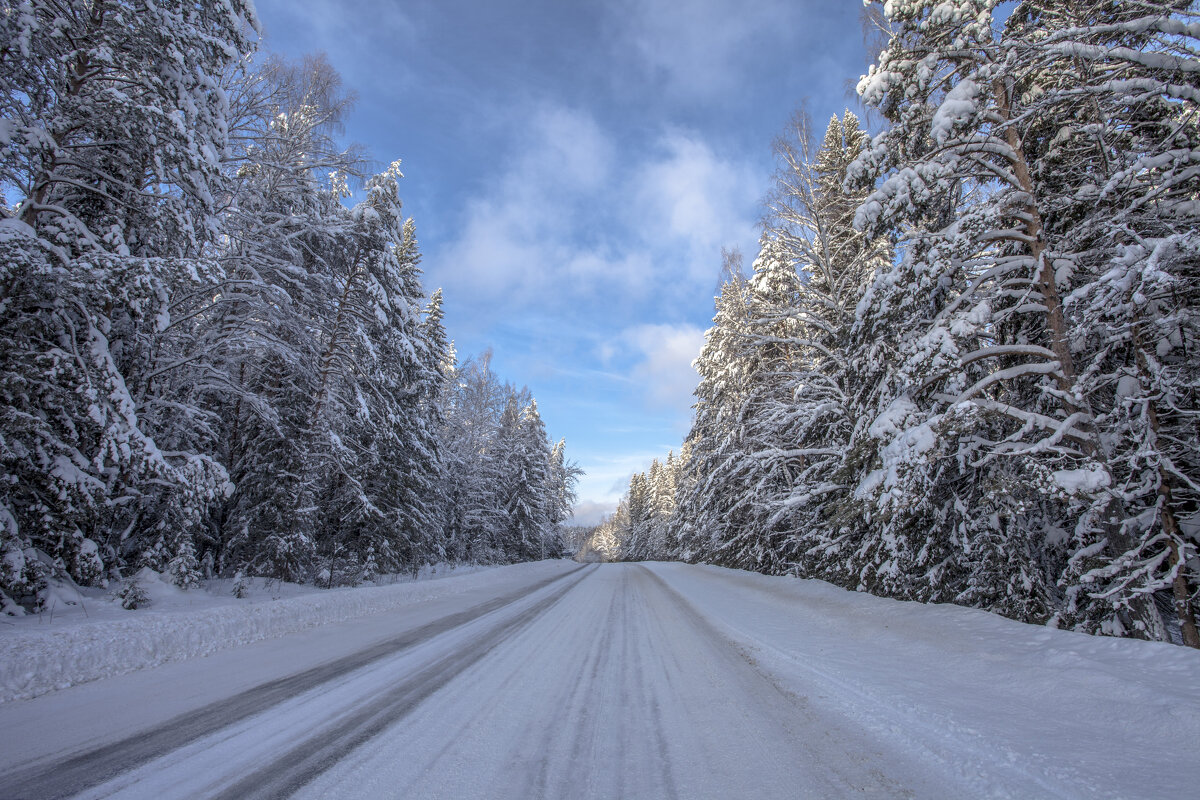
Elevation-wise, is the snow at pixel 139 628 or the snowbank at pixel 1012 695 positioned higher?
the snowbank at pixel 1012 695

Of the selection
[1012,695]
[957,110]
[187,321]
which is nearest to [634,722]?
[1012,695]

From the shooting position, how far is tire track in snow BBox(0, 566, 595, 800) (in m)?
2.38

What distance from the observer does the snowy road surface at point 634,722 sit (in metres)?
2.50

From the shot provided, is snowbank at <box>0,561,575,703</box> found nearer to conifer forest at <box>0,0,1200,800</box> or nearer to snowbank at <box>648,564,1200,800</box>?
conifer forest at <box>0,0,1200,800</box>

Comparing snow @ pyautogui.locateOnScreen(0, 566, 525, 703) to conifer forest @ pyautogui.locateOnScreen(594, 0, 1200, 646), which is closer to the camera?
snow @ pyautogui.locateOnScreen(0, 566, 525, 703)

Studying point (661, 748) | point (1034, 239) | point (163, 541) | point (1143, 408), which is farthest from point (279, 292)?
point (1143, 408)

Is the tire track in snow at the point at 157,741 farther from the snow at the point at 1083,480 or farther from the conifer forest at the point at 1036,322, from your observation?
the snow at the point at 1083,480

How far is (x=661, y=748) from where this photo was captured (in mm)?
2949

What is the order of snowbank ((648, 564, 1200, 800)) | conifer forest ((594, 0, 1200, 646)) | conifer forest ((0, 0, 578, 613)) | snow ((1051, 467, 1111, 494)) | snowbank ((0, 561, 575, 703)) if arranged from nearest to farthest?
snowbank ((648, 564, 1200, 800))
snowbank ((0, 561, 575, 703))
snow ((1051, 467, 1111, 494))
conifer forest ((594, 0, 1200, 646))
conifer forest ((0, 0, 578, 613))

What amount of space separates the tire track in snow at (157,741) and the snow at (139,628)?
5.86 feet

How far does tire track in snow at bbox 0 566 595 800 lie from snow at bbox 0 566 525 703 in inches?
70.3

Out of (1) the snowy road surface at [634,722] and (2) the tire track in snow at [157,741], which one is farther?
(1) the snowy road surface at [634,722]

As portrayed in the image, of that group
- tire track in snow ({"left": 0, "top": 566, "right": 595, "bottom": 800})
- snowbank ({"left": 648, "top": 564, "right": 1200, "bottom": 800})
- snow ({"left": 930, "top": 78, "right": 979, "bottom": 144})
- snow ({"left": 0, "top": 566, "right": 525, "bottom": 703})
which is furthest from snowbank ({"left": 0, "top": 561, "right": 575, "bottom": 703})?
snow ({"left": 930, "top": 78, "right": 979, "bottom": 144})

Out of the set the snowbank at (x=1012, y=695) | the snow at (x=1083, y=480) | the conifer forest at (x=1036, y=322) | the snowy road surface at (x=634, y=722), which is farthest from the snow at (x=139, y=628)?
the snow at (x=1083, y=480)
